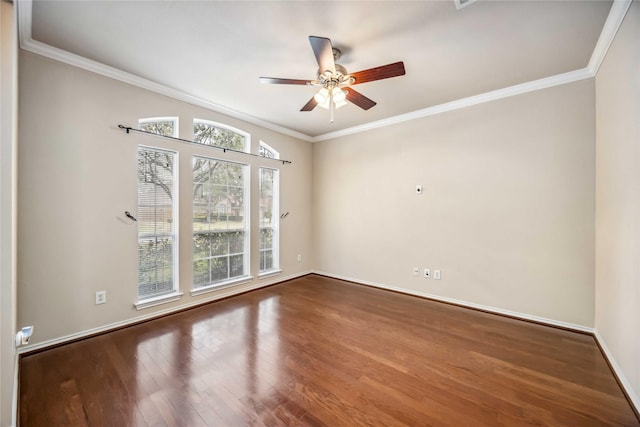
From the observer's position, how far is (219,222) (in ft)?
12.4

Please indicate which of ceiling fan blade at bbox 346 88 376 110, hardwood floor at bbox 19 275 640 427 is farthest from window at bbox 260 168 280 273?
ceiling fan blade at bbox 346 88 376 110

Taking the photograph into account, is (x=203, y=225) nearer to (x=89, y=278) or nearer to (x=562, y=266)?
(x=89, y=278)

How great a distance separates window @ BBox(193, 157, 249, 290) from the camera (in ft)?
11.6

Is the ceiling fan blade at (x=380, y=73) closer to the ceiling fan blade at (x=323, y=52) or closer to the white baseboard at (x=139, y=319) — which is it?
the ceiling fan blade at (x=323, y=52)

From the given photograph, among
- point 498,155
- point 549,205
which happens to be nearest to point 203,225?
point 498,155

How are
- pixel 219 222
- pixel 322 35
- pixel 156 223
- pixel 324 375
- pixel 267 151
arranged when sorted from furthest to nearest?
1. pixel 267 151
2. pixel 219 222
3. pixel 156 223
4. pixel 322 35
5. pixel 324 375

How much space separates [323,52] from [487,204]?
272 centimetres

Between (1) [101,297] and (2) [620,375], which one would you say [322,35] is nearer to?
(1) [101,297]

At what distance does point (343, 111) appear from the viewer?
3.82m

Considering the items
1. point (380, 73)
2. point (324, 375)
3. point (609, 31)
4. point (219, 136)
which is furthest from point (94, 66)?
point (609, 31)

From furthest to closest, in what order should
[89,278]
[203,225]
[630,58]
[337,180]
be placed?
[337,180] < [203,225] < [89,278] < [630,58]

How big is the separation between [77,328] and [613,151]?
5109mm

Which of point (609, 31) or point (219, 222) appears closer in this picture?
point (609, 31)

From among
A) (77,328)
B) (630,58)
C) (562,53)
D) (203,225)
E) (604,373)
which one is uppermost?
(562,53)
